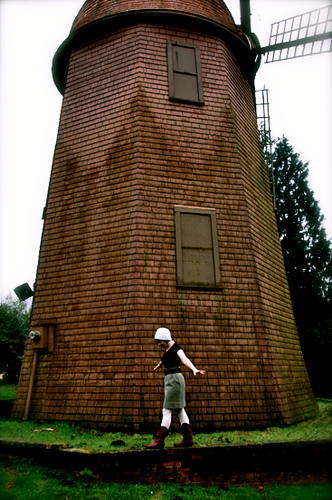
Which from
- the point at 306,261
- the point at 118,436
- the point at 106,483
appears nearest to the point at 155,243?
A: the point at 118,436

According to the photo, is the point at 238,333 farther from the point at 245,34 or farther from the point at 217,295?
the point at 245,34

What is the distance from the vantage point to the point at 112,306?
719 cm

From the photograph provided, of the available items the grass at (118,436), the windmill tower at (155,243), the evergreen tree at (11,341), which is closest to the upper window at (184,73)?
the windmill tower at (155,243)

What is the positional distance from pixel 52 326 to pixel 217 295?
339 centimetres

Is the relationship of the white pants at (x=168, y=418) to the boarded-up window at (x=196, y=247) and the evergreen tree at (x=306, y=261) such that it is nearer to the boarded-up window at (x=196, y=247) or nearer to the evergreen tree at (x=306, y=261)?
the boarded-up window at (x=196, y=247)

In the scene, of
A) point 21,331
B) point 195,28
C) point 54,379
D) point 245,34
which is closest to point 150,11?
point 195,28

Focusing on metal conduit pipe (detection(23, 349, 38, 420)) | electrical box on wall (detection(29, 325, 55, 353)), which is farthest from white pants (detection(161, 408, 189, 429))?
metal conduit pipe (detection(23, 349, 38, 420))

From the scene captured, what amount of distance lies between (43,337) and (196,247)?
11.6 feet

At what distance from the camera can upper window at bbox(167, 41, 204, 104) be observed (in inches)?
348

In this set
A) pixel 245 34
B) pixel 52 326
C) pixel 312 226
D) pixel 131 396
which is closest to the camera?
pixel 131 396

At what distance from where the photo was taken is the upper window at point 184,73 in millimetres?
8852

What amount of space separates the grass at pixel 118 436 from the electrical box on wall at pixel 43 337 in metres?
1.38

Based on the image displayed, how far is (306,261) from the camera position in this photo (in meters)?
17.5

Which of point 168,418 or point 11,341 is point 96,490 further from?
point 11,341
